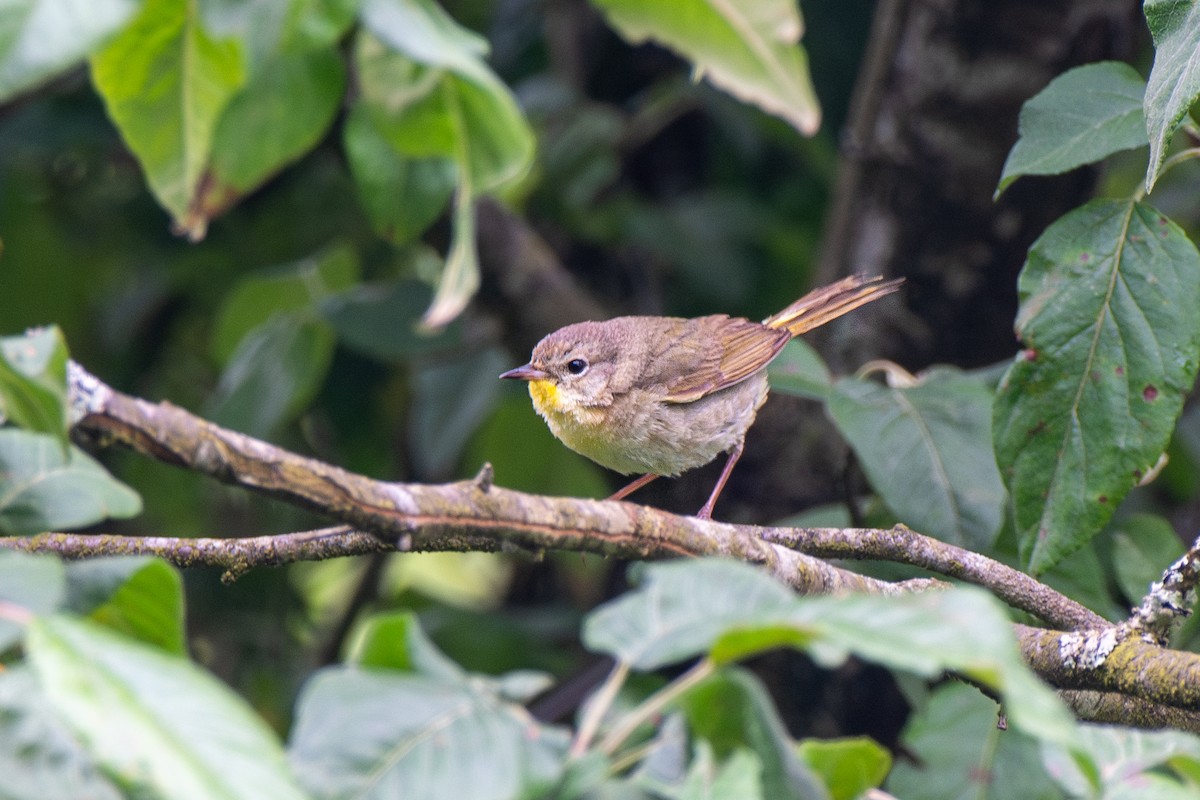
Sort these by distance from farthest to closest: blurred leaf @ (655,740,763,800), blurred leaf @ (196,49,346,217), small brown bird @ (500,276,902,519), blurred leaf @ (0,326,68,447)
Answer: small brown bird @ (500,276,902,519) < blurred leaf @ (196,49,346,217) < blurred leaf @ (0,326,68,447) < blurred leaf @ (655,740,763,800)

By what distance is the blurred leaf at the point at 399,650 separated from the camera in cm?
140

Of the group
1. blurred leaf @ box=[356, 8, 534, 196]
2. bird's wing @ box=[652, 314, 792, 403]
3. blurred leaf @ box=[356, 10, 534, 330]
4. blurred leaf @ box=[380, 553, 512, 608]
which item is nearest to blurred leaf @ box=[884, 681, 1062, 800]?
bird's wing @ box=[652, 314, 792, 403]

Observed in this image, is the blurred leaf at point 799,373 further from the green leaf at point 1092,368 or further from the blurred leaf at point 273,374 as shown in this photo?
the blurred leaf at point 273,374

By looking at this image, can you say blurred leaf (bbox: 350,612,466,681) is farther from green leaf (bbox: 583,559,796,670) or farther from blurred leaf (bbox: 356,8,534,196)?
blurred leaf (bbox: 356,8,534,196)

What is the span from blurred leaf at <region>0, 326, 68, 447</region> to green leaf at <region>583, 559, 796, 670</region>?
2.05 feet

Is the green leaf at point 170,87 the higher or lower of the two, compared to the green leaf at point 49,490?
higher

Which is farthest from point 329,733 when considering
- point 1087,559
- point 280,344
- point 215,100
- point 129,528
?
point 129,528

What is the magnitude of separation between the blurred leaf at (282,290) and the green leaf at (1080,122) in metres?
3.15

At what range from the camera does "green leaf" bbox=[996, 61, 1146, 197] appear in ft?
7.98

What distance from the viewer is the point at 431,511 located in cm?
160

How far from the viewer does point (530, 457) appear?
17.4 ft

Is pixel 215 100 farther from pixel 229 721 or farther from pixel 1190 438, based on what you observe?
pixel 1190 438

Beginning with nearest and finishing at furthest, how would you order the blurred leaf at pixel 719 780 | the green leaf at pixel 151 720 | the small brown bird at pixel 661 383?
the green leaf at pixel 151 720 → the blurred leaf at pixel 719 780 → the small brown bird at pixel 661 383

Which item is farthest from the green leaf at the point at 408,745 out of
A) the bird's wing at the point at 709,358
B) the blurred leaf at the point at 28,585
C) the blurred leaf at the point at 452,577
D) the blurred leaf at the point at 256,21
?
the blurred leaf at the point at 452,577
